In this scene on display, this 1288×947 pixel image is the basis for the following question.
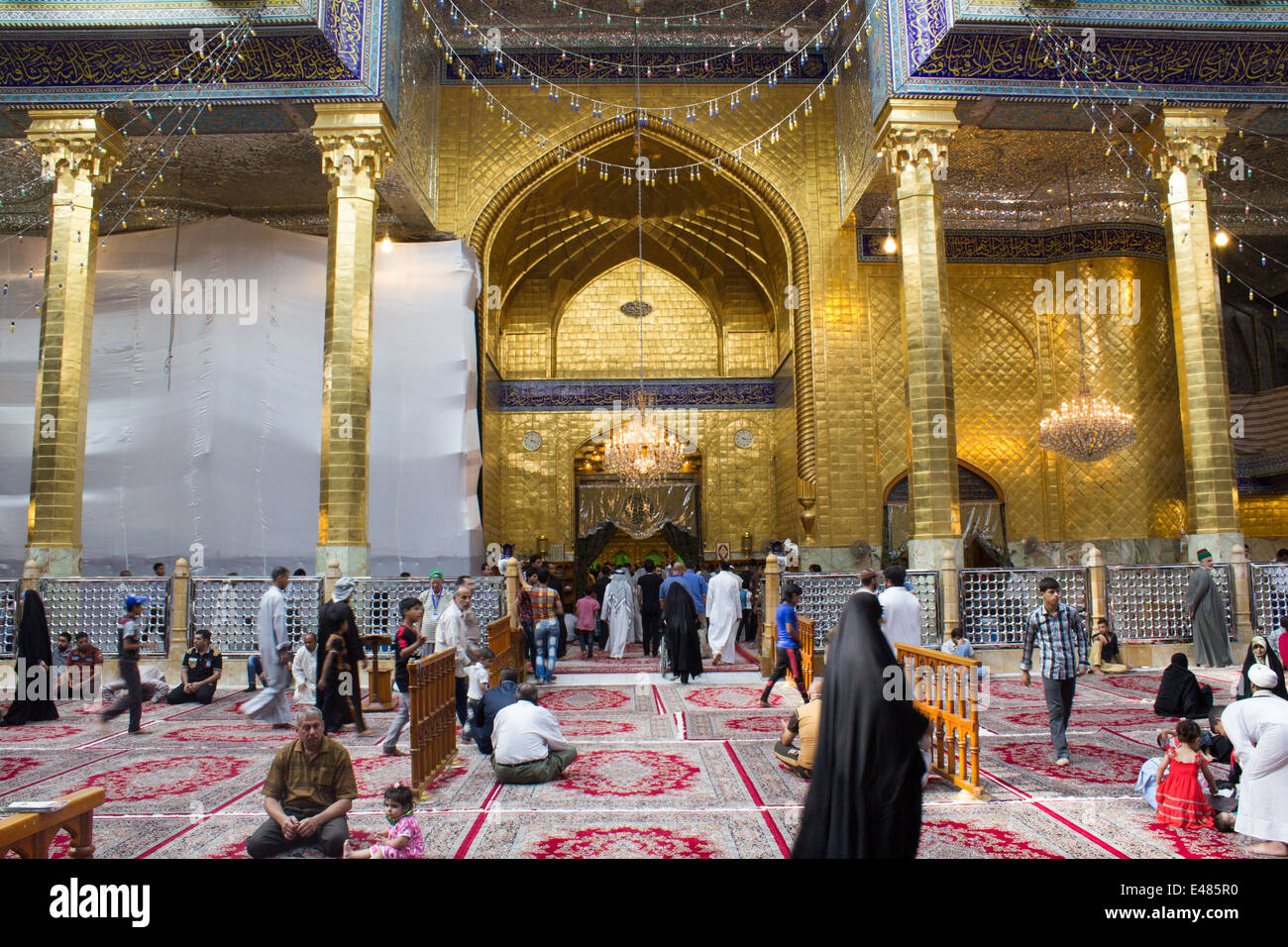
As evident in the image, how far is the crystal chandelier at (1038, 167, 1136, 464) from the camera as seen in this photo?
460 inches

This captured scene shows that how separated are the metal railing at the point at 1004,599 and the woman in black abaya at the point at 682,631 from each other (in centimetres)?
284

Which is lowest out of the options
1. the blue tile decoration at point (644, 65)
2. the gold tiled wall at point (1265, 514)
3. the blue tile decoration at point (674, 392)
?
the gold tiled wall at point (1265, 514)

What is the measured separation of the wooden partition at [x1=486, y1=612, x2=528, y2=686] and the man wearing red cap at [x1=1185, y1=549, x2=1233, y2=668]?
22.0 ft

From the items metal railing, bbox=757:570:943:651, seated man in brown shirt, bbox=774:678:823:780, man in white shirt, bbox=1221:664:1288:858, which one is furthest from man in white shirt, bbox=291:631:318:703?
man in white shirt, bbox=1221:664:1288:858

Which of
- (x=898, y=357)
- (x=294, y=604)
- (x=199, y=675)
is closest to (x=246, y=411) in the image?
(x=294, y=604)

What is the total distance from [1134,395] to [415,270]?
10.8m

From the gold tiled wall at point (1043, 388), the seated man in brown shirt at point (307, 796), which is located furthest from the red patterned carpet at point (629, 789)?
the gold tiled wall at point (1043, 388)

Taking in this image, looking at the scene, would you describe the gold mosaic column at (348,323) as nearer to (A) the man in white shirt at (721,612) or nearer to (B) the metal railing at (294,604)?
(B) the metal railing at (294,604)

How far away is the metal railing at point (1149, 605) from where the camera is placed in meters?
8.96

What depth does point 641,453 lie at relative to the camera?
13570 mm

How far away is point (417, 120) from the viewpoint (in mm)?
11562

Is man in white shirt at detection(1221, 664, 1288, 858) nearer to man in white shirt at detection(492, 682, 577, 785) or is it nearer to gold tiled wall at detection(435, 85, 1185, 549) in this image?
man in white shirt at detection(492, 682, 577, 785)
